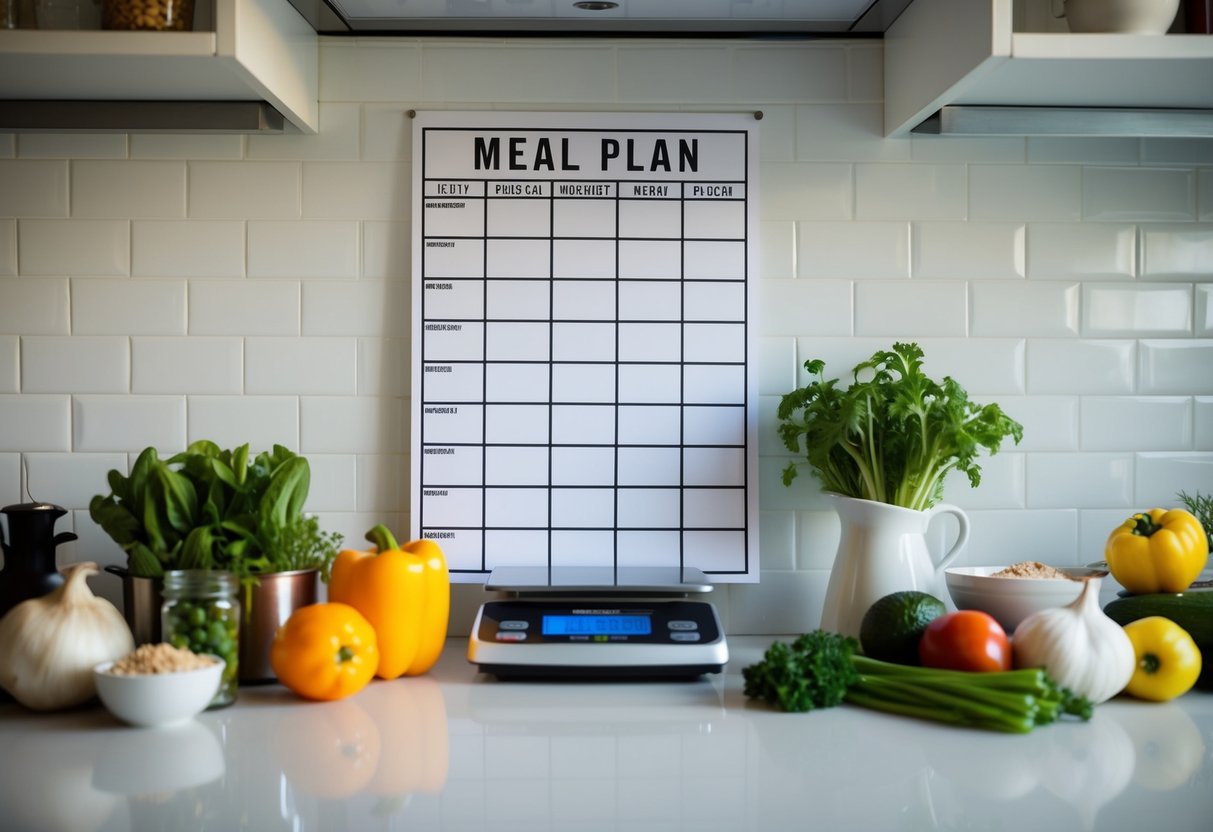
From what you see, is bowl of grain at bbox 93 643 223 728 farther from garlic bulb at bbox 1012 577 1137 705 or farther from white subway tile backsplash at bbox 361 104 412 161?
garlic bulb at bbox 1012 577 1137 705

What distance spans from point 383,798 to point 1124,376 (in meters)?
1.26

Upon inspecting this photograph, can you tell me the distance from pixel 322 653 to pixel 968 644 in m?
0.72

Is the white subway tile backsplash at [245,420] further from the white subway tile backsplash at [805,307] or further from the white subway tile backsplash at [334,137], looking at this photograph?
the white subway tile backsplash at [805,307]

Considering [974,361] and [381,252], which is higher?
[381,252]

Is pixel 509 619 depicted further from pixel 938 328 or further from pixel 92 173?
pixel 92 173

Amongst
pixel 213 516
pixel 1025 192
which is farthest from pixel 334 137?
pixel 1025 192

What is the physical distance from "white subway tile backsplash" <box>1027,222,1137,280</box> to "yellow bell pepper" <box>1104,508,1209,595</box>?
41 centimetres

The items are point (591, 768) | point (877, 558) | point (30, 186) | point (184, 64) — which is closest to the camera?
point (591, 768)

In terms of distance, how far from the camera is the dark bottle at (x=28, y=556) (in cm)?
134

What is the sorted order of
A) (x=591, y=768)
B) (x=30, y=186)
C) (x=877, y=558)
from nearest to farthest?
(x=591, y=768) → (x=877, y=558) → (x=30, y=186)

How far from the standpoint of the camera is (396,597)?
4.36ft

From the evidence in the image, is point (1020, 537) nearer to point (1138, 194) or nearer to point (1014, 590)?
point (1014, 590)

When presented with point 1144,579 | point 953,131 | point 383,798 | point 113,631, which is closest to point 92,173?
point 113,631

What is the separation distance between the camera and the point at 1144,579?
1.39m
